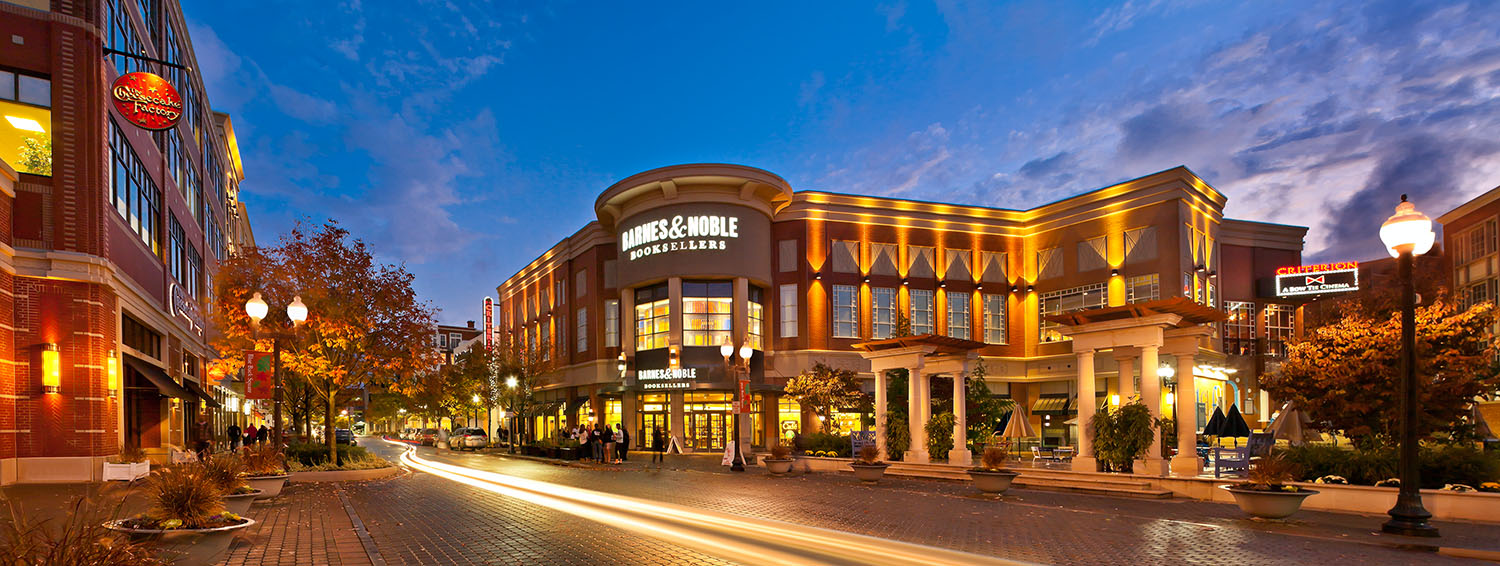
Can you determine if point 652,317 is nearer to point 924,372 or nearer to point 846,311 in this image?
point 846,311

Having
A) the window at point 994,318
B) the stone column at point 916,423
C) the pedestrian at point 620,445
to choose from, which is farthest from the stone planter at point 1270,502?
the window at point 994,318

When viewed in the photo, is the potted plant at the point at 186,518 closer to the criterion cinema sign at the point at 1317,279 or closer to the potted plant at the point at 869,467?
the potted plant at the point at 869,467

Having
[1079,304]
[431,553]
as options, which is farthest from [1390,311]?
[1079,304]

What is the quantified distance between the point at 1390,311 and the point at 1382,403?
2531 millimetres

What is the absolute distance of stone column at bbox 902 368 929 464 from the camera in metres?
27.7

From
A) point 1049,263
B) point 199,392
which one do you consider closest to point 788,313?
point 1049,263

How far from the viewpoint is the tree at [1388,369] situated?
18844 millimetres

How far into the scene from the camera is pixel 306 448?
1097 inches

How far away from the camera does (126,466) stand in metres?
23.9

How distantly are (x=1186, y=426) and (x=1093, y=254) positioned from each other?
96.5 ft

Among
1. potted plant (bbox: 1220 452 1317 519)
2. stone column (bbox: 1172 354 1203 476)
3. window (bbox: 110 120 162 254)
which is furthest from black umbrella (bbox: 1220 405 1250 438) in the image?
window (bbox: 110 120 162 254)

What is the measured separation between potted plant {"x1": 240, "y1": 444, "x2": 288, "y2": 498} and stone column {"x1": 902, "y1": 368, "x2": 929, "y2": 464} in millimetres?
17367

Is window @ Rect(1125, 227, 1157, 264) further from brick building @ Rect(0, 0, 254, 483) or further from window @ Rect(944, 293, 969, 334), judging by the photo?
brick building @ Rect(0, 0, 254, 483)

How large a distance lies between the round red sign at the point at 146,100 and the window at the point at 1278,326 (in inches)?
2026
